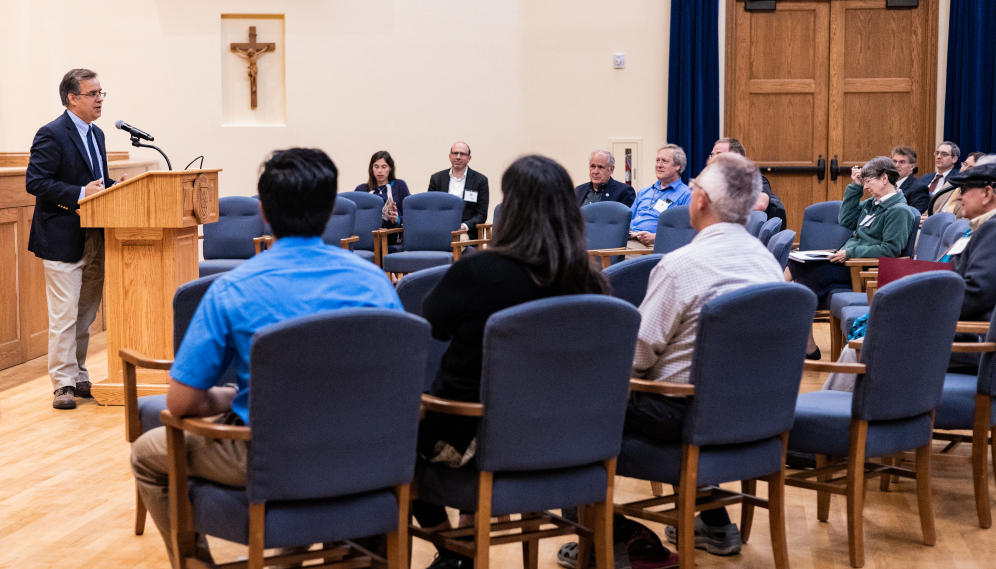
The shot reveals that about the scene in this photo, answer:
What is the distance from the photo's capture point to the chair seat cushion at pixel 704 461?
2625 millimetres

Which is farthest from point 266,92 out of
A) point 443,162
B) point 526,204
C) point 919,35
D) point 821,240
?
point 526,204

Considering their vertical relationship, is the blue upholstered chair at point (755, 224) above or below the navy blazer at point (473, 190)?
Answer: below

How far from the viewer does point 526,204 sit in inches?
95.2

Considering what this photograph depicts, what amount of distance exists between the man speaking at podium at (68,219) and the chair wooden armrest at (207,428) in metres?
2.94

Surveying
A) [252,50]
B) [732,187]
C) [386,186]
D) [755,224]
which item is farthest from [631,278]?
[252,50]

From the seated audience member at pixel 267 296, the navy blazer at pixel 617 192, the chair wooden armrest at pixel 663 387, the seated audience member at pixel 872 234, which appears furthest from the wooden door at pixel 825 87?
the seated audience member at pixel 267 296

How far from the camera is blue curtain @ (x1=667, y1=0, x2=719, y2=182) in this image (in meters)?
9.23

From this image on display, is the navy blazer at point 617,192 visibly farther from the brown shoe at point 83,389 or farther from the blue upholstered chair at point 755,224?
the brown shoe at point 83,389

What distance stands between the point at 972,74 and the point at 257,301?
340 inches

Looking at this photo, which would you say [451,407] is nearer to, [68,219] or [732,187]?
[732,187]

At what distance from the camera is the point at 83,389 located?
504 cm

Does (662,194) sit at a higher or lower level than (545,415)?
higher

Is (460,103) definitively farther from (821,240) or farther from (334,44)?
(821,240)

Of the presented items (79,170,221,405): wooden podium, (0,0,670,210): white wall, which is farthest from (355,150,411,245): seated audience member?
(79,170,221,405): wooden podium
